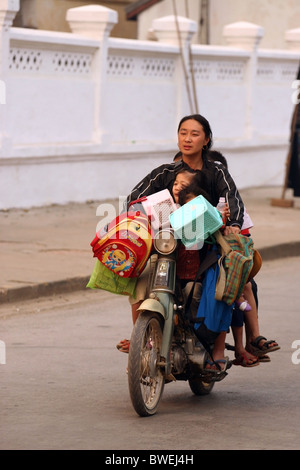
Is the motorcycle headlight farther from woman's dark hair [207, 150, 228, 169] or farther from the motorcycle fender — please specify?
woman's dark hair [207, 150, 228, 169]

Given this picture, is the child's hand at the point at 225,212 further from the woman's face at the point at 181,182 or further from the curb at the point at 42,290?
the curb at the point at 42,290

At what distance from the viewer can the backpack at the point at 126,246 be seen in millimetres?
6520

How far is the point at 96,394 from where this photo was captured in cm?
712

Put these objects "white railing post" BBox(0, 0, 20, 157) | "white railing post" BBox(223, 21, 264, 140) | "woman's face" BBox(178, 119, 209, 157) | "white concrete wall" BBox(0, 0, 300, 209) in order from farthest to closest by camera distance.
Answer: "white railing post" BBox(223, 21, 264, 140) → "white concrete wall" BBox(0, 0, 300, 209) → "white railing post" BBox(0, 0, 20, 157) → "woman's face" BBox(178, 119, 209, 157)

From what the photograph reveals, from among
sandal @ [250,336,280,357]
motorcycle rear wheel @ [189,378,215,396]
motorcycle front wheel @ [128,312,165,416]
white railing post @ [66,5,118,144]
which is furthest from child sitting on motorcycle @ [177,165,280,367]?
white railing post @ [66,5,118,144]

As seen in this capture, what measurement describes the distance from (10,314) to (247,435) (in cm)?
403

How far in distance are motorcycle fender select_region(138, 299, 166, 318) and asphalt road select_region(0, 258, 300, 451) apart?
1.93 ft

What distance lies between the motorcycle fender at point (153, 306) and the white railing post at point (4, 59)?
8.69 meters

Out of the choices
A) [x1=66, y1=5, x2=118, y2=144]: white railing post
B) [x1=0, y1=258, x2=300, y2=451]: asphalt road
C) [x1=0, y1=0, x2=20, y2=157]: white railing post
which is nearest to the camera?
[x1=0, y1=258, x2=300, y2=451]: asphalt road

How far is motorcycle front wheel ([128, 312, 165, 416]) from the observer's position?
630cm

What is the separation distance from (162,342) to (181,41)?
1247cm

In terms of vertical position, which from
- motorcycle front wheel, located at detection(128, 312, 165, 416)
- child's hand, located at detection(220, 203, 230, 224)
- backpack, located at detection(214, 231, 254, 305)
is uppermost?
child's hand, located at detection(220, 203, 230, 224)
